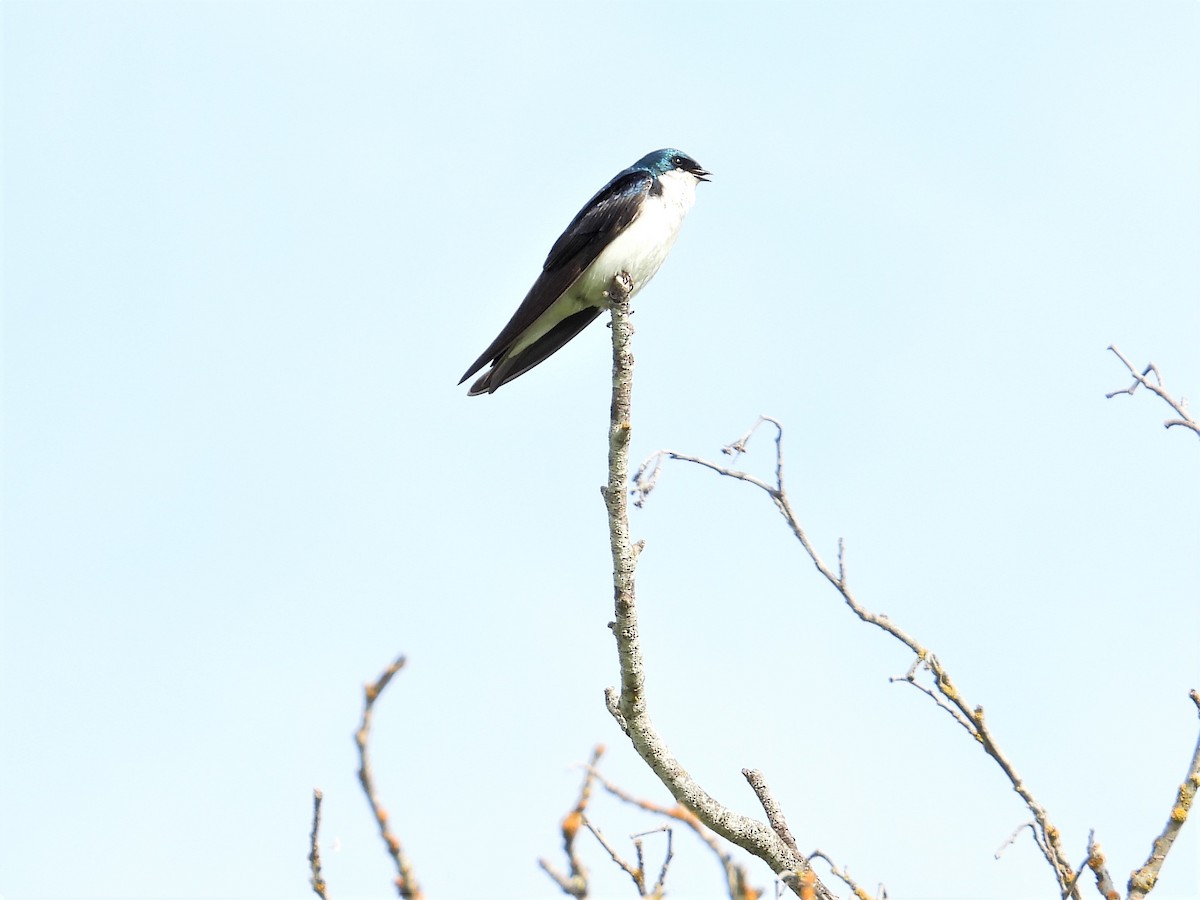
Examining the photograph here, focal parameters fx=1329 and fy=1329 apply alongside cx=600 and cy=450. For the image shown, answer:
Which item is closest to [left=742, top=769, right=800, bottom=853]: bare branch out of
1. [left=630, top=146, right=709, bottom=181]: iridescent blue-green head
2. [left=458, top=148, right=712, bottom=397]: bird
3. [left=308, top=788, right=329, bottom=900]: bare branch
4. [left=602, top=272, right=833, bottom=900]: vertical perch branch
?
[left=602, top=272, right=833, bottom=900]: vertical perch branch

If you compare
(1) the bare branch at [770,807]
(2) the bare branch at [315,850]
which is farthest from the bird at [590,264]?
(2) the bare branch at [315,850]

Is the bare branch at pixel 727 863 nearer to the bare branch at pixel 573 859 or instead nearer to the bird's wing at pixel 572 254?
the bare branch at pixel 573 859

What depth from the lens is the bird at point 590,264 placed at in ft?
24.2

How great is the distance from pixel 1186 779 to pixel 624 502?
182 cm

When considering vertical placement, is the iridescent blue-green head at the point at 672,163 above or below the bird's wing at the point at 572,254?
above

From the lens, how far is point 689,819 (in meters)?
1.73

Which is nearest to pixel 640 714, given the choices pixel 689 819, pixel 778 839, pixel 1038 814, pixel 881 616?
pixel 778 839

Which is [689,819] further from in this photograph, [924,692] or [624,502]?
[624,502]

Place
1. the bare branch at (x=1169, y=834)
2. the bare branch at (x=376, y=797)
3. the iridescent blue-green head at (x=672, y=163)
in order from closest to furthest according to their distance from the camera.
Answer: the bare branch at (x=376, y=797) < the bare branch at (x=1169, y=834) < the iridescent blue-green head at (x=672, y=163)

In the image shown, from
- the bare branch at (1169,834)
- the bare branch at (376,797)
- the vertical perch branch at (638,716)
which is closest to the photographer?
the bare branch at (376,797)

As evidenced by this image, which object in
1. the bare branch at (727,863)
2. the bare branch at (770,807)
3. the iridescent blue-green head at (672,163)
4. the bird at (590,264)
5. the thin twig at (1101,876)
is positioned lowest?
the bare branch at (727,863)

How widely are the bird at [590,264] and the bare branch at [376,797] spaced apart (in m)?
5.51

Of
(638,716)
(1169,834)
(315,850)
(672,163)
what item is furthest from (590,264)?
(315,850)

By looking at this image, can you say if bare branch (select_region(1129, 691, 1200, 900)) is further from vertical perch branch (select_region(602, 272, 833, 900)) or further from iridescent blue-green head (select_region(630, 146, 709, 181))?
iridescent blue-green head (select_region(630, 146, 709, 181))
